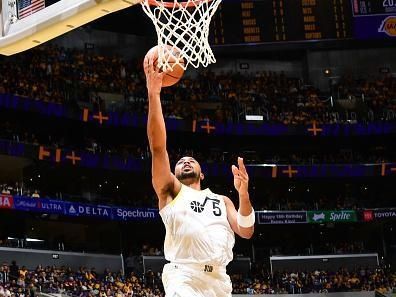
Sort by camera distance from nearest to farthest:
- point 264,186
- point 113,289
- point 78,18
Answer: point 78,18
point 113,289
point 264,186

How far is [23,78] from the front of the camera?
2612cm

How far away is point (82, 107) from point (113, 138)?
278 centimetres

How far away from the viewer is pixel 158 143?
4.55m

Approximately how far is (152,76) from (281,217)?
2454 centimetres

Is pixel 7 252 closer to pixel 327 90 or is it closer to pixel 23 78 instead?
pixel 23 78

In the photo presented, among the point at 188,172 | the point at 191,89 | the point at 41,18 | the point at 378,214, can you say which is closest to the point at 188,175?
the point at 188,172

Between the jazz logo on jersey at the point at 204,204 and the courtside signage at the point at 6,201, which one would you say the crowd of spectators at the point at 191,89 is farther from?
the jazz logo on jersey at the point at 204,204

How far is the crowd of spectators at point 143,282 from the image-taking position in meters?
19.2

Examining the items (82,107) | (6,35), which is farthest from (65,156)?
(6,35)

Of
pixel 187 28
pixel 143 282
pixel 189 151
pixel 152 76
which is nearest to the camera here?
pixel 152 76

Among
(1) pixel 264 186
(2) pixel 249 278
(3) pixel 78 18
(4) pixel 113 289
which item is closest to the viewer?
(3) pixel 78 18

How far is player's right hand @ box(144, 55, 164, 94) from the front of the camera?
461 cm

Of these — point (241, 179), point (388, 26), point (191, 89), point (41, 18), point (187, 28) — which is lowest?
point (241, 179)

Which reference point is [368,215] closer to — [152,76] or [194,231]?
[194,231]
